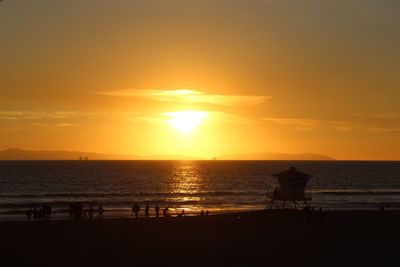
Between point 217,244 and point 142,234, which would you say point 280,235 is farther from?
point 142,234

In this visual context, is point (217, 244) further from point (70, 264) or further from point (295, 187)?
point (295, 187)

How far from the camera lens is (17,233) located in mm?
32406

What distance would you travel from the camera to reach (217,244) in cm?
2812

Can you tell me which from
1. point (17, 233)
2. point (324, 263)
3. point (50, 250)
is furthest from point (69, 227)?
point (324, 263)

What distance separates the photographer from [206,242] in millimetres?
28828

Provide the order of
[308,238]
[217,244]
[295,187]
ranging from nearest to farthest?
[217,244] < [308,238] < [295,187]

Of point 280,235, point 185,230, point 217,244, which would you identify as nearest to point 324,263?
point 217,244

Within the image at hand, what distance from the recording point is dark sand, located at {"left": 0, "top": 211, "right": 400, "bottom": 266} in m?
23.8

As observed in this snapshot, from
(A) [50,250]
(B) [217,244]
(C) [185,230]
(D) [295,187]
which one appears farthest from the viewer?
(D) [295,187]

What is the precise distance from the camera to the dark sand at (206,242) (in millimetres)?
23750

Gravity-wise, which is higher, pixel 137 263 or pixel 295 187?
pixel 295 187

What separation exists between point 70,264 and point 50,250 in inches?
149

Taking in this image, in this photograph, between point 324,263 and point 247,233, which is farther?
point 247,233

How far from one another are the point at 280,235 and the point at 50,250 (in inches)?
511
